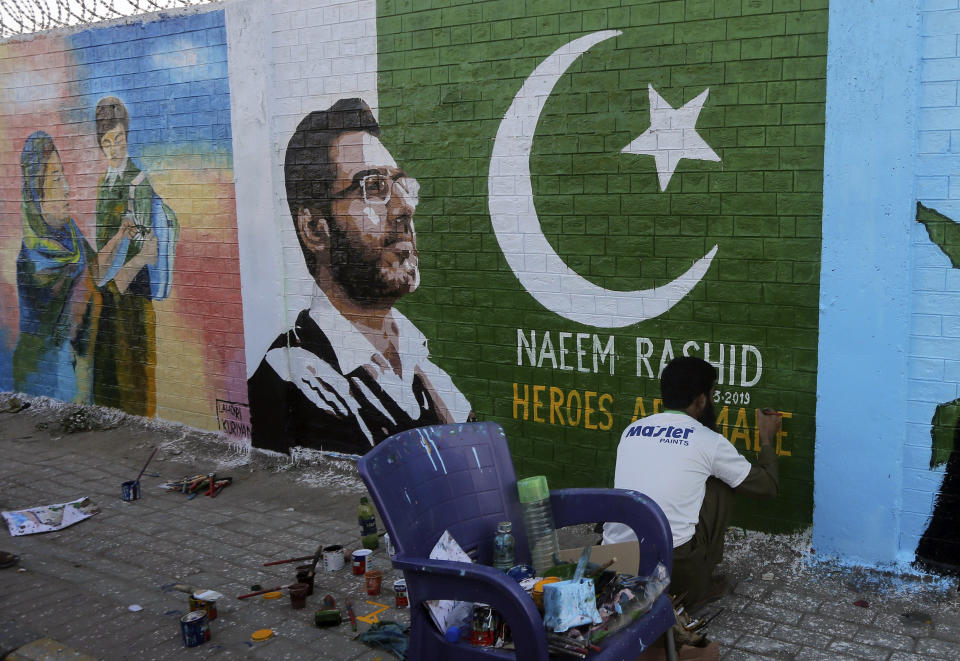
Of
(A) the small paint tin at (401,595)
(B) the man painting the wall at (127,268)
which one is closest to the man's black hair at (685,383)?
(A) the small paint tin at (401,595)

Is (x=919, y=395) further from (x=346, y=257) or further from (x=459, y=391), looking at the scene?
(x=346, y=257)

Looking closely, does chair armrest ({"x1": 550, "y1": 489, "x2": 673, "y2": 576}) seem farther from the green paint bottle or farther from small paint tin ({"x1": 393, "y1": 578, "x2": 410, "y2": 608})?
the green paint bottle

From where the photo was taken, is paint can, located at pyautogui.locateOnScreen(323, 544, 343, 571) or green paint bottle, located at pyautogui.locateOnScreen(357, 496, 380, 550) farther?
green paint bottle, located at pyautogui.locateOnScreen(357, 496, 380, 550)

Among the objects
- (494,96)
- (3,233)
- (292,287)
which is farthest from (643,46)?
(3,233)

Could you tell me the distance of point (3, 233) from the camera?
8859 millimetres

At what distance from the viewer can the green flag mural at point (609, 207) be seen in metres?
4.52

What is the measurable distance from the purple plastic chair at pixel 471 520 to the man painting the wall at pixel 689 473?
546mm

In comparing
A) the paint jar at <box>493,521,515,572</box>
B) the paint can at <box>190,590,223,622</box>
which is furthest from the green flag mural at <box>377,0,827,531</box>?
the paint can at <box>190,590,223,622</box>

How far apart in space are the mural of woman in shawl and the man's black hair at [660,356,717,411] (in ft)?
20.7

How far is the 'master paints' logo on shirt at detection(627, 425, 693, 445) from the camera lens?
385cm

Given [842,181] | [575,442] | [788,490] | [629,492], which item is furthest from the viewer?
[575,442]

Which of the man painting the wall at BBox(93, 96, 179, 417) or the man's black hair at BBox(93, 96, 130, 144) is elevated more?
the man's black hair at BBox(93, 96, 130, 144)

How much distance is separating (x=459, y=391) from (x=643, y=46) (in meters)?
2.58

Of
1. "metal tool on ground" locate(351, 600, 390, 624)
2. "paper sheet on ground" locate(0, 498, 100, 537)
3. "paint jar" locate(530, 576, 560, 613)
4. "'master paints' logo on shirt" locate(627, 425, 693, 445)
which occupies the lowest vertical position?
"metal tool on ground" locate(351, 600, 390, 624)
